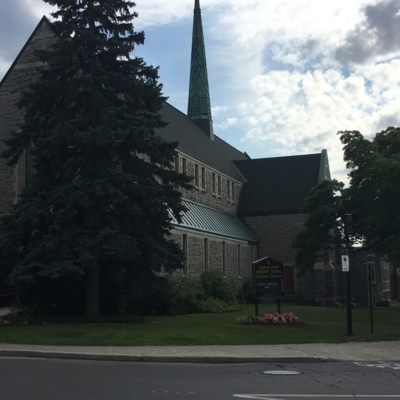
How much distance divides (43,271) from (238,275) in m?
24.3

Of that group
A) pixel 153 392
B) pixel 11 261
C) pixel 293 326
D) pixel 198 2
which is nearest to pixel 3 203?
pixel 11 261

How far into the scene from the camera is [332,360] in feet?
47.0

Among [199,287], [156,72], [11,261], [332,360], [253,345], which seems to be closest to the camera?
[332,360]

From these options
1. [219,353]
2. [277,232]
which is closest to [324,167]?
[277,232]

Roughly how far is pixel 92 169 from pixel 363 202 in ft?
36.4

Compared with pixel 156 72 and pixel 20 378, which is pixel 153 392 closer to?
pixel 20 378

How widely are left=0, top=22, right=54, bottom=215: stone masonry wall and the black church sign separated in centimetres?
1372

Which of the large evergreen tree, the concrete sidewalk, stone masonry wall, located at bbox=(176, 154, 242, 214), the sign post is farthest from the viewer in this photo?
stone masonry wall, located at bbox=(176, 154, 242, 214)

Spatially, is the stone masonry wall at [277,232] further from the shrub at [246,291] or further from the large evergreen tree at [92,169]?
the large evergreen tree at [92,169]

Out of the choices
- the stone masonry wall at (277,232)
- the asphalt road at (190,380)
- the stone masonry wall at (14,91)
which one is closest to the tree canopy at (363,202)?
the asphalt road at (190,380)

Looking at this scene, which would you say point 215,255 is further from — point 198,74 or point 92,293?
point 198,74

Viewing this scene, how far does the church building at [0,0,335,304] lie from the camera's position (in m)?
31.5

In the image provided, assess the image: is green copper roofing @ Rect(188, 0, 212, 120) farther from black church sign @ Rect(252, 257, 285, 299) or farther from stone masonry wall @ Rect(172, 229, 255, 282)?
black church sign @ Rect(252, 257, 285, 299)

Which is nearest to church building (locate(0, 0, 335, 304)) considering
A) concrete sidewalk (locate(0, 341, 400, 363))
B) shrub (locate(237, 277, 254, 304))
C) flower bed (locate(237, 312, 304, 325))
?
shrub (locate(237, 277, 254, 304))
